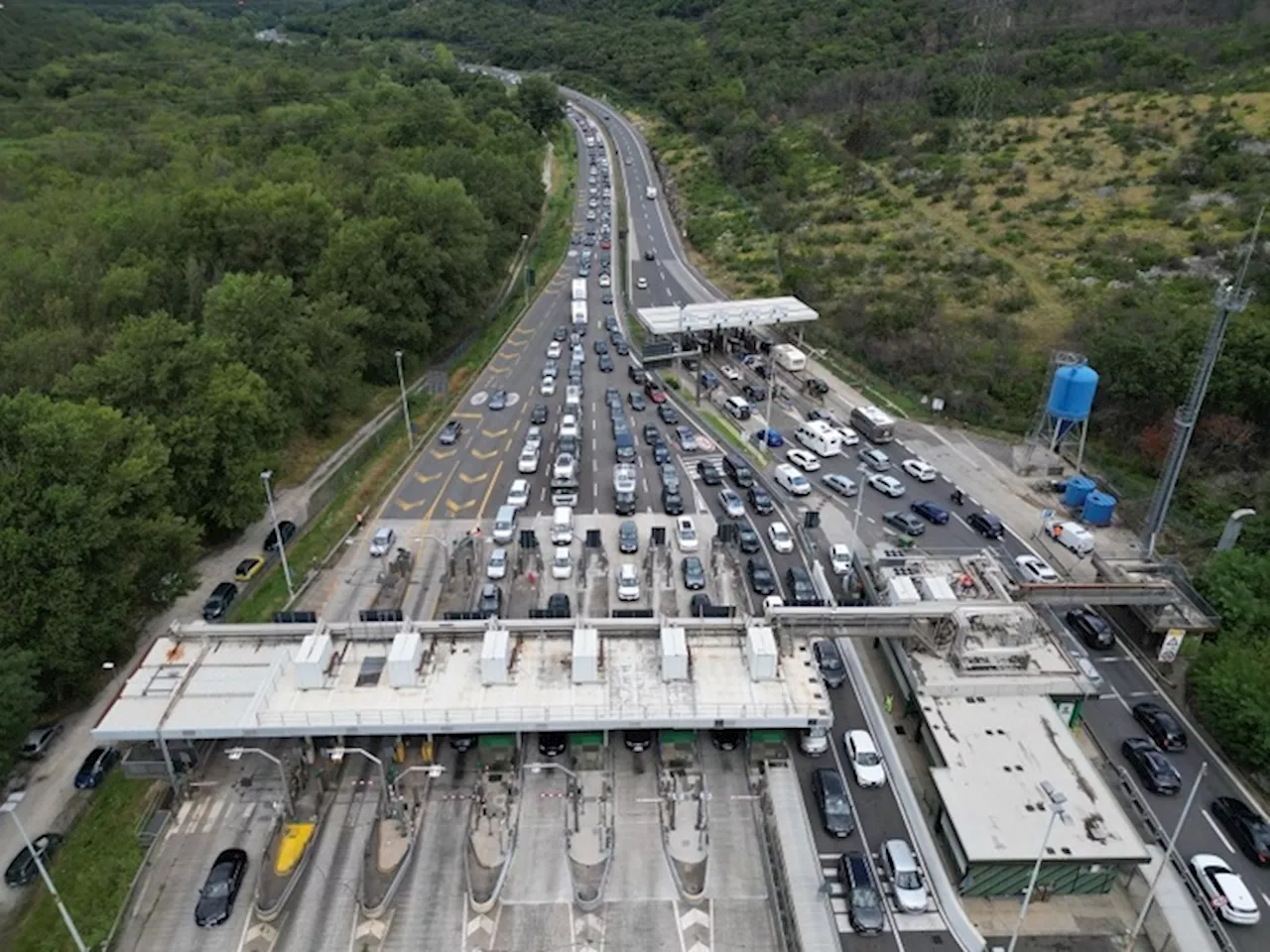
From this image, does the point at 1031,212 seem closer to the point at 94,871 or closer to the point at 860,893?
the point at 860,893

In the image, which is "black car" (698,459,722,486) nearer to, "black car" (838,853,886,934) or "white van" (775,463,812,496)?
"white van" (775,463,812,496)

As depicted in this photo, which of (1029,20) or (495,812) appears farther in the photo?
(1029,20)

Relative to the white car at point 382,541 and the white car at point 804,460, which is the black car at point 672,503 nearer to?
the white car at point 804,460

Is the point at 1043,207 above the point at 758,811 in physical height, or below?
above

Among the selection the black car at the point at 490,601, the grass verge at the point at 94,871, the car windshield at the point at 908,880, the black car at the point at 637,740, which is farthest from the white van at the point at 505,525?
the car windshield at the point at 908,880

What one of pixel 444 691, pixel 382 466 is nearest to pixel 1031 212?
pixel 382 466

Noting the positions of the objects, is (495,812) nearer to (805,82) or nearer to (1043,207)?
(1043,207)

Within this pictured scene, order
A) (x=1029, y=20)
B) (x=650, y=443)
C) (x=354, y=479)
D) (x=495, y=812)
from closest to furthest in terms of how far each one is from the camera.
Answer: (x=495, y=812)
(x=354, y=479)
(x=650, y=443)
(x=1029, y=20)

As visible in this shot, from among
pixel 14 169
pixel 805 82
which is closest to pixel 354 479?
pixel 14 169
